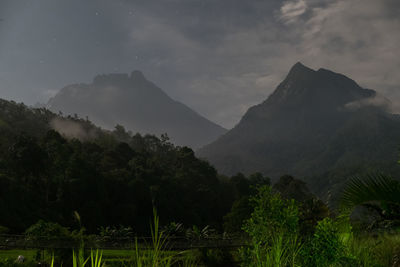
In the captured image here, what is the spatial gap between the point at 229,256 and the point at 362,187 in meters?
23.0

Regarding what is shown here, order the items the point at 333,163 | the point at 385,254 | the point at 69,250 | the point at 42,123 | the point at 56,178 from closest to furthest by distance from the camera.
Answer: the point at 385,254 < the point at 69,250 < the point at 56,178 < the point at 42,123 < the point at 333,163

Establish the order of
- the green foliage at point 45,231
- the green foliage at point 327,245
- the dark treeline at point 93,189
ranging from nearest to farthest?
1. the green foliage at point 327,245
2. the green foliage at point 45,231
3. the dark treeline at point 93,189

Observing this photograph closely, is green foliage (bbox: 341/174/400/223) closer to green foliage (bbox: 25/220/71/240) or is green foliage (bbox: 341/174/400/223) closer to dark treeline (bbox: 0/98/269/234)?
green foliage (bbox: 25/220/71/240)

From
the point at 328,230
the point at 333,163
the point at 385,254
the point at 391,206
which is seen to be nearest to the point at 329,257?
the point at 328,230

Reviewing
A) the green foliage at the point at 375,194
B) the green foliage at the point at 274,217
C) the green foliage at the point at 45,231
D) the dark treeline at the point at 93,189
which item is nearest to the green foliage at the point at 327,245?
the green foliage at the point at 274,217

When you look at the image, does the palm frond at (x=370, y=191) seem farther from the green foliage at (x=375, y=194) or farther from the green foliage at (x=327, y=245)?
the green foliage at (x=327, y=245)

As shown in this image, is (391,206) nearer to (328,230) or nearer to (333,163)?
(328,230)

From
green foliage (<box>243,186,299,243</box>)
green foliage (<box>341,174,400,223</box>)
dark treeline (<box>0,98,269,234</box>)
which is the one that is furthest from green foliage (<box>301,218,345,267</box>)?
dark treeline (<box>0,98,269,234</box>)

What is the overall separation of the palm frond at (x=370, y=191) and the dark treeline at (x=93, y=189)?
2813 cm

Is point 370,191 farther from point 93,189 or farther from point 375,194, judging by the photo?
point 93,189

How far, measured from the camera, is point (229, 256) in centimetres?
2544

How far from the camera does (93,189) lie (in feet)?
141

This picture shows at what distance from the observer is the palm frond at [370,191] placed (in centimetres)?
370

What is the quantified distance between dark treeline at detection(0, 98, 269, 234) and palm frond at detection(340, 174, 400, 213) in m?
28.1
